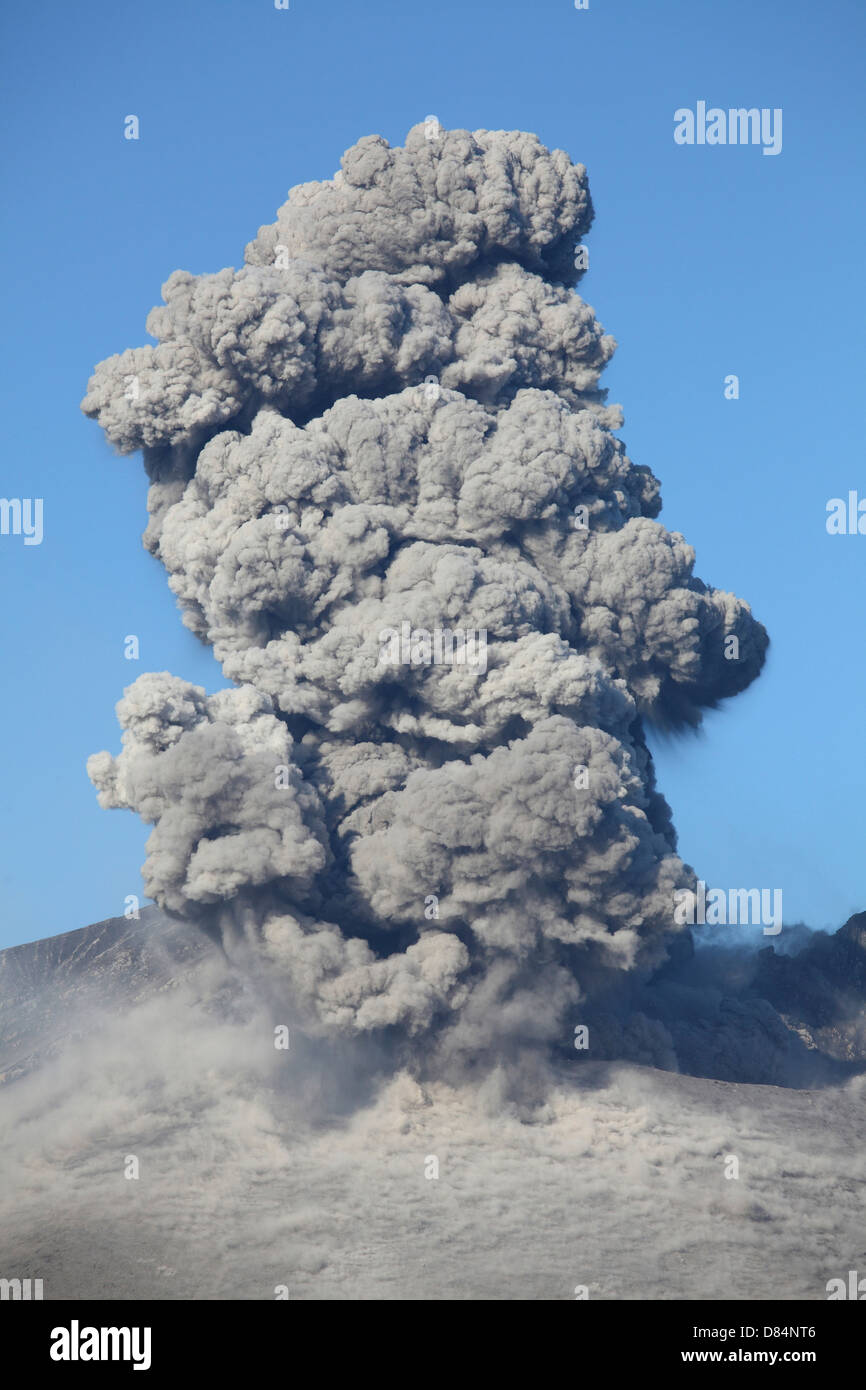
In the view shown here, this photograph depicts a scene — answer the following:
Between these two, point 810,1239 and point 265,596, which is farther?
point 265,596

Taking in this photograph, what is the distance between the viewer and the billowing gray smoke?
1987 inches

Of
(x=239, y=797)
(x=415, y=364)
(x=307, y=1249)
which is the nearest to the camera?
(x=307, y=1249)

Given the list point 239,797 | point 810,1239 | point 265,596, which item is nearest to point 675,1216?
point 810,1239

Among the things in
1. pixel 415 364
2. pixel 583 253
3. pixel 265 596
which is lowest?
pixel 265 596

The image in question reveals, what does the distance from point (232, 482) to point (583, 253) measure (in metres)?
18.2

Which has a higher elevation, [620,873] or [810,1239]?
[620,873]

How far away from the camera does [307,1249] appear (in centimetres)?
4647

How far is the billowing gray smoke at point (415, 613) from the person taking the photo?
50.5 meters

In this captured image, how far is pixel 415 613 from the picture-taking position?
176ft

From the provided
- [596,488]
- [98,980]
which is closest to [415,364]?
[596,488]

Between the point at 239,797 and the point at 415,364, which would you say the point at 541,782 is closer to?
the point at 239,797

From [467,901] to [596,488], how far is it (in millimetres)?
17040

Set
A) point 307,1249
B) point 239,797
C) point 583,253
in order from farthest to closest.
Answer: point 583,253 < point 239,797 < point 307,1249
